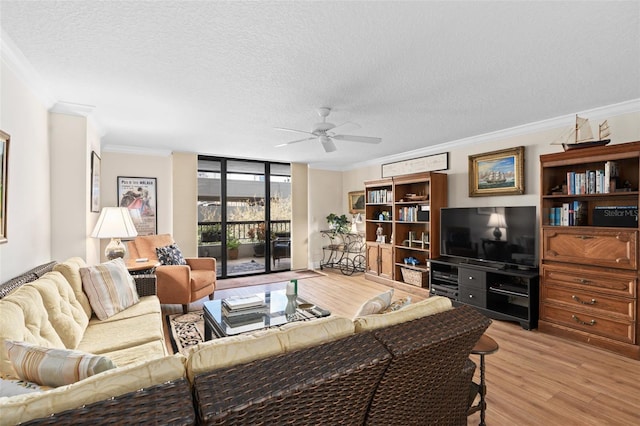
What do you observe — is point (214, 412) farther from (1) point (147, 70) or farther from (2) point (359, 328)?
(1) point (147, 70)

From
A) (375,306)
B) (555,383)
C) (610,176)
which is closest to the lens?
(375,306)

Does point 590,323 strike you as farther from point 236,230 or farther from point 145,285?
point 236,230

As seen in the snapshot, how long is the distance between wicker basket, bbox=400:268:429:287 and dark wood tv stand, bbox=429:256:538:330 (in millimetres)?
482

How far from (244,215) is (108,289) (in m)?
3.74

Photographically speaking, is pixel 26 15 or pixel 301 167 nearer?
pixel 26 15

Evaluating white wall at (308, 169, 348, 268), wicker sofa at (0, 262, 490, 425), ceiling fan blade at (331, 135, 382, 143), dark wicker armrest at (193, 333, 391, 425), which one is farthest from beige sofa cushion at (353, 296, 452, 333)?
white wall at (308, 169, 348, 268)

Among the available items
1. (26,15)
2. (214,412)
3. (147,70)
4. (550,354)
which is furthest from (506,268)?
(26,15)

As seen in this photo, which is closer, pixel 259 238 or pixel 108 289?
pixel 108 289

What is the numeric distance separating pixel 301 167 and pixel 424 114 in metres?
3.69

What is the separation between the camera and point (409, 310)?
4.97ft

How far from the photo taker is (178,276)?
12.6 ft

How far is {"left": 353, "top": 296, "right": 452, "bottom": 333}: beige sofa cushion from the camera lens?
1.38 meters

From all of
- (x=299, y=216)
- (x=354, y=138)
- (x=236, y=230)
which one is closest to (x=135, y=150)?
(x=236, y=230)

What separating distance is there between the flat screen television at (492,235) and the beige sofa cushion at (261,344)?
3206mm
